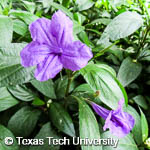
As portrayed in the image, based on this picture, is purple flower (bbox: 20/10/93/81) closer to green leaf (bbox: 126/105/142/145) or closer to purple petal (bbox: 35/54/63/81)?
purple petal (bbox: 35/54/63/81)

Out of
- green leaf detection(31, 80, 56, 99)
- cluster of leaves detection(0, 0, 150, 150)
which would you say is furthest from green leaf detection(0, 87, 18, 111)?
green leaf detection(31, 80, 56, 99)

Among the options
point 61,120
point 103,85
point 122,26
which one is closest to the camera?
point 103,85

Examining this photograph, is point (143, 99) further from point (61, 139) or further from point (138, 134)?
point (61, 139)

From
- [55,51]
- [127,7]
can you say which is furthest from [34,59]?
[127,7]

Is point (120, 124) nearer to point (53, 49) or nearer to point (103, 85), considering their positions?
point (103, 85)

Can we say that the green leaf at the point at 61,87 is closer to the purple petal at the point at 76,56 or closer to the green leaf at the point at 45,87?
the green leaf at the point at 45,87

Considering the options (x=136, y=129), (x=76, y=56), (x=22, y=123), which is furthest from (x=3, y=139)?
(x=136, y=129)
